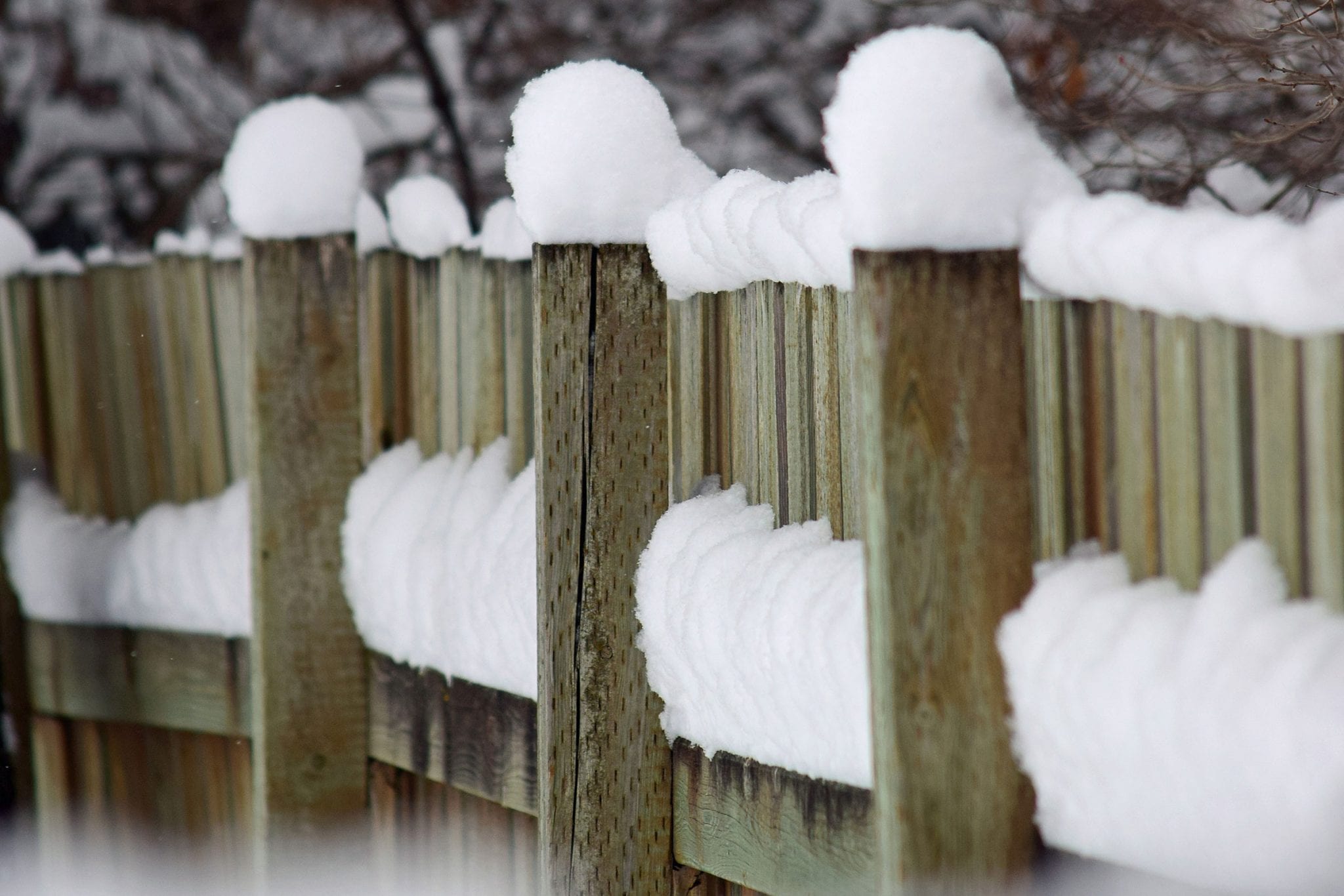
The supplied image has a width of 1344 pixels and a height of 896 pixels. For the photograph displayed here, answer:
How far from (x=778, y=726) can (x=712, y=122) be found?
4980 mm

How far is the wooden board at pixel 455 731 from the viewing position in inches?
98.8

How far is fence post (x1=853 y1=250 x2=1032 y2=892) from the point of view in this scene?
1477 mm

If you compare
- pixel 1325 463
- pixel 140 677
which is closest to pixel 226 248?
pixel 140 677

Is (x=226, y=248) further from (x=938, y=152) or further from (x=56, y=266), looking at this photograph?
(x=938, y=152)

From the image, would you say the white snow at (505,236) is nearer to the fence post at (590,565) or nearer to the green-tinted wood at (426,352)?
the green-tinted wood at (426,352)

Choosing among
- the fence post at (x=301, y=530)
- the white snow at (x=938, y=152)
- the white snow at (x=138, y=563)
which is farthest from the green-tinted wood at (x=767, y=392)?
the white snow at (x=138, y=563)

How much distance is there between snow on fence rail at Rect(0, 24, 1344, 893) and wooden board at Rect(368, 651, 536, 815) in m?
0.01

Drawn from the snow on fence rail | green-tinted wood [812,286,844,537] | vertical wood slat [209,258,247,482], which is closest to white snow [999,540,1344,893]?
the snow on fence rail

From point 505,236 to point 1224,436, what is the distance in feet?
5.23

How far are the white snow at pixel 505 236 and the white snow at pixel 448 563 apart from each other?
360 millimetres

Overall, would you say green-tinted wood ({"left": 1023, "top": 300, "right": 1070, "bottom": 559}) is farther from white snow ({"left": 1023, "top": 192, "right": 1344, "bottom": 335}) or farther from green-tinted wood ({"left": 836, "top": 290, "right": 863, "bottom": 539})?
green-tinted wood ({"left": 836, "top": 290, "right": 863, "bottom": 539})

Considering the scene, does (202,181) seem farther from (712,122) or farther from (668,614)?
(668,614)

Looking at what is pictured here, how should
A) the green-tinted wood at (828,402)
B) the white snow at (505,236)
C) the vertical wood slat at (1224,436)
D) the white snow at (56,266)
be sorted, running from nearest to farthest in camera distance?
the vertical wood slat at (1224,436) → the green-tinted wood at (828,402) → the white snow at (505,236) → the white snow at (56,266)

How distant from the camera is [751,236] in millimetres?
1871
